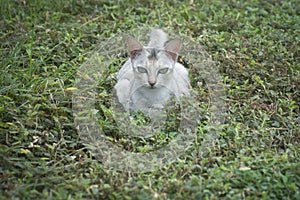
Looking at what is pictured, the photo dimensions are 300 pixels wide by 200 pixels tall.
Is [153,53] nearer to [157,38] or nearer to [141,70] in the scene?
[141,70]

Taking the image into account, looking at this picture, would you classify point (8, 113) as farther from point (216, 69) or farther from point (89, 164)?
point (216, 69)

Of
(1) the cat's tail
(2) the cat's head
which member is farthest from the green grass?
(2) the cat's head

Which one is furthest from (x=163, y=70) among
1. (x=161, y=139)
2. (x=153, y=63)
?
(x=161, y=139)

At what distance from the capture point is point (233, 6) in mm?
6918

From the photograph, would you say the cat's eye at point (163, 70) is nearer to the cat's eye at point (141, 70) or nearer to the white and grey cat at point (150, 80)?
the white and grey cat at point (150, 80)

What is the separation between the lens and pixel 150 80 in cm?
455

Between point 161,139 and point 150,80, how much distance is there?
59 centimetres

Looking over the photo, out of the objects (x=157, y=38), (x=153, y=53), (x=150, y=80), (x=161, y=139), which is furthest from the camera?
(x=157, y=38)

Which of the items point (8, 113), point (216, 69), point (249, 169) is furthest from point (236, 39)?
A: point (8, 113)

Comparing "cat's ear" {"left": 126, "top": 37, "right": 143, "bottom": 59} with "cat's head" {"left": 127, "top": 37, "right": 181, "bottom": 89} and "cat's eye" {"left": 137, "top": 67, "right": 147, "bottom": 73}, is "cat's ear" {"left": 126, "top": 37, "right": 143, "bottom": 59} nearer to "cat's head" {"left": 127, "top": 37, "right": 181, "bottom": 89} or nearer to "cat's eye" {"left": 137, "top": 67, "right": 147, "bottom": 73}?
"cat's head" {"left": 127, "top": 37, "right": 181, "bottom": 89}

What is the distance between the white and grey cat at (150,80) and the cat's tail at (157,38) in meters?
0.60

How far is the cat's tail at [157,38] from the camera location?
5496 millimetres

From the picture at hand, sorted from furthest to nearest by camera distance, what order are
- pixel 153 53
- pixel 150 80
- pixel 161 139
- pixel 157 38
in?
pixel 157 38, pixel 153 53, pixel 150 80, pixel 161 139

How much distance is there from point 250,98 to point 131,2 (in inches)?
104
